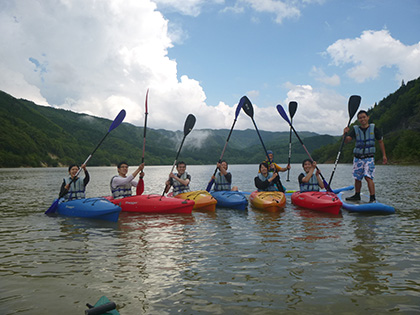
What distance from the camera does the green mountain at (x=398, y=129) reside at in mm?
81731

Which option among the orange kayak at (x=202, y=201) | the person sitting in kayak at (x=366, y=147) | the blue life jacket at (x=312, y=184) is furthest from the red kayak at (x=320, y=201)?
the orange kayak at (x=202, y=201)

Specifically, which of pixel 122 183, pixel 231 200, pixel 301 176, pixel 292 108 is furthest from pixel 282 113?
pixel 122 183

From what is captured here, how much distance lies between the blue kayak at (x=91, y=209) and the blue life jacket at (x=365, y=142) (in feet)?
26.5

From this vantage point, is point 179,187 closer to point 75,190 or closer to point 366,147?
point 75,190

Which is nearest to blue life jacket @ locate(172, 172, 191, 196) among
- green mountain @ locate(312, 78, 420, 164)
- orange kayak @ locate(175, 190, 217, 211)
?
orange kayak @ locate(175, 190, 217, 211)

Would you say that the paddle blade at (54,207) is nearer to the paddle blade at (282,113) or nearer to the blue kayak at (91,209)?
the blue kayak at (91,209)

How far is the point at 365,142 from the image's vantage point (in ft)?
33.7

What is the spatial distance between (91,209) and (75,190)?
1.84 meters

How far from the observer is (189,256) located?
6195 mm

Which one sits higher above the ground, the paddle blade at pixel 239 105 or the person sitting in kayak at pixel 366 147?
the paddle blade at pixel 239 105

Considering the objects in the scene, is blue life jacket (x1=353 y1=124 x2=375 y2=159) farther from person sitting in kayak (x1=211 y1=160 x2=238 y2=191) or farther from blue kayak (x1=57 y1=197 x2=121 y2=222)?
blue kayak (x1=57 y1=197 x2=121 y2=222)

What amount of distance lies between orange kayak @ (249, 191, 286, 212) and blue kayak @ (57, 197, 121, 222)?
5324mm

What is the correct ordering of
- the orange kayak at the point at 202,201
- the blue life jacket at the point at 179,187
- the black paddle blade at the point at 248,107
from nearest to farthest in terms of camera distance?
the orange kayak at the point at 202,201
the blue life jacket at the point at 179,187
the black paddle blade at the point at 248,107

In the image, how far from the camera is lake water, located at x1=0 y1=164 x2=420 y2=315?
4.07 metres
